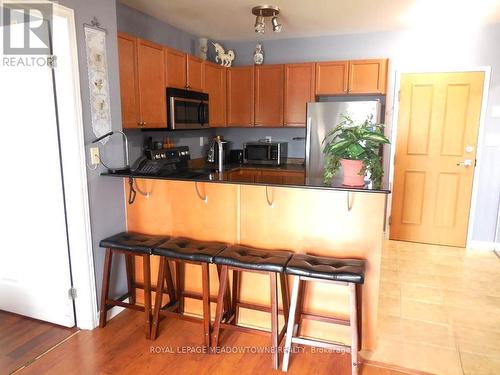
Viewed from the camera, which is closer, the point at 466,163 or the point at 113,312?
the point at 113,312

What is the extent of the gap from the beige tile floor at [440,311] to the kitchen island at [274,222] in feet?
1.08

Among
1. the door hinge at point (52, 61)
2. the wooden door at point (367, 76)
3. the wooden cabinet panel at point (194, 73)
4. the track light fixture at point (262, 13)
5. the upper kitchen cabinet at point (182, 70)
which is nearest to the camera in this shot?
the door hinge at point (52, 61)

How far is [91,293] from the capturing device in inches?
95.4

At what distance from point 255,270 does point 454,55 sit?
3416 millimetres

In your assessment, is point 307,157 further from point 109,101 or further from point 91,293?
point 91,293

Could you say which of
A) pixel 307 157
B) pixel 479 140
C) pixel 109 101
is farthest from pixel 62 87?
pixel 479 140

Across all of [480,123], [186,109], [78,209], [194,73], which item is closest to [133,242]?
[78,209]

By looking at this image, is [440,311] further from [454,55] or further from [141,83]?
[141,83]

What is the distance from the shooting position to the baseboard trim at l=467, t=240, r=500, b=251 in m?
4.02

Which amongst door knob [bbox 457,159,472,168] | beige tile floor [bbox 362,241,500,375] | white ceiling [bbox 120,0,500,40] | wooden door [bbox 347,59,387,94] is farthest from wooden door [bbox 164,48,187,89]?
door knob [bbox 457,159,472,168]

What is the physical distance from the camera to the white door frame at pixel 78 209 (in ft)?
7.25

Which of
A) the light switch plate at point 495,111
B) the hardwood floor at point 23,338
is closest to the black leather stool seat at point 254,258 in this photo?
the hardwood floor at point 23,338

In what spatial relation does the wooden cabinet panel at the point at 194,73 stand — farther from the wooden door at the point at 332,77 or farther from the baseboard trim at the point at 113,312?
the baseboard trim at the point at 113,312

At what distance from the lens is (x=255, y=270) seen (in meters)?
2.08
